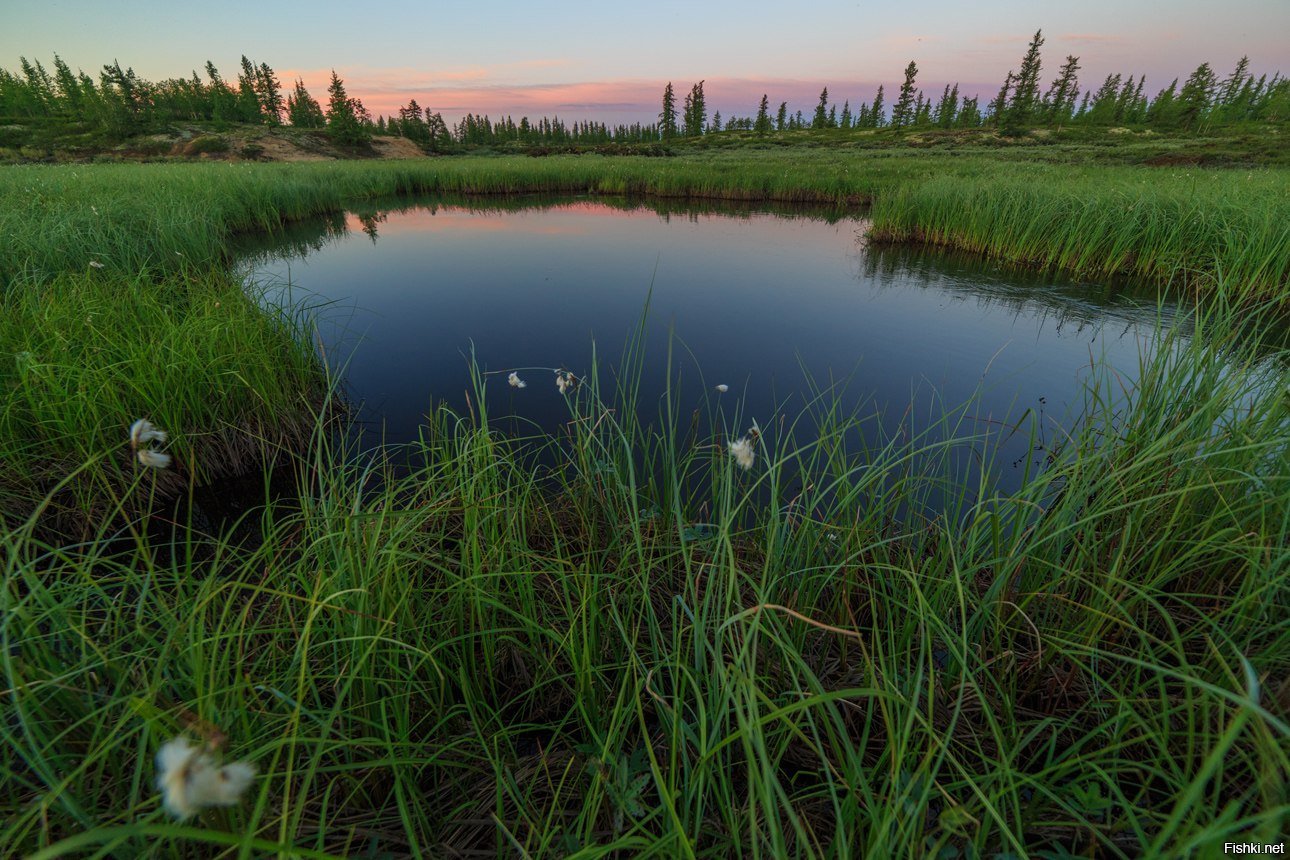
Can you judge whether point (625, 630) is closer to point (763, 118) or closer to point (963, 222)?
point (963, 222)

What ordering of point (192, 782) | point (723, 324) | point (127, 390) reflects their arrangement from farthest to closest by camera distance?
1. point (723, 324)
2. point (127, 390)
3. point (192, 782)

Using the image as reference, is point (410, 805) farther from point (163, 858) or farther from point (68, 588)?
point (68, 588)

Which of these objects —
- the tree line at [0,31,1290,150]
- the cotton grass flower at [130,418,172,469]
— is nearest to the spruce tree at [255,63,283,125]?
the tree line at [0,31,1290,150]

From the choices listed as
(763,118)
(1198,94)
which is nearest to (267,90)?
(763,118)

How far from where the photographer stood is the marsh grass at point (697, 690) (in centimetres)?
100

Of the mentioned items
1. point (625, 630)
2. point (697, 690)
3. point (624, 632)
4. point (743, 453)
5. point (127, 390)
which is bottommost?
point (625, 630)

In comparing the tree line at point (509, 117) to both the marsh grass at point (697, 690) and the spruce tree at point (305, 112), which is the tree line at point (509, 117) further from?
the marsh grass at point (697, 690)

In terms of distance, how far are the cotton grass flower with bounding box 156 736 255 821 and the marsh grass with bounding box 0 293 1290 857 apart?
0.08 m

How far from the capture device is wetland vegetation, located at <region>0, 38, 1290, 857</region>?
1.03 metres

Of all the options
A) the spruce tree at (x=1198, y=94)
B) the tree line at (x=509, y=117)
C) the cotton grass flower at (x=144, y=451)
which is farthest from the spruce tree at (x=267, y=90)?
the spruce tree at (x=1198, y=94)

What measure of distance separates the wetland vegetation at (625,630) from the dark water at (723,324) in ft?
1.96

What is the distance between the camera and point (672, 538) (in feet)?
7.68

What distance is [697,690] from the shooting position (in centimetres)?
102

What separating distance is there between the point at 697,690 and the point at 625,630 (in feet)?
2.40
